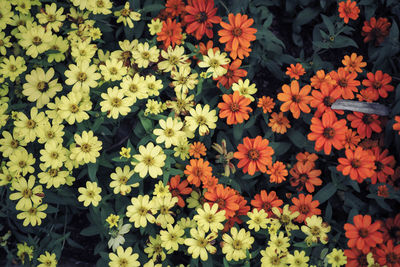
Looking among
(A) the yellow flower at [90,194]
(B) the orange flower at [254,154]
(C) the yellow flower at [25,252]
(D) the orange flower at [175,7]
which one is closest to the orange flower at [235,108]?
(B) the orange flower at [254,154]

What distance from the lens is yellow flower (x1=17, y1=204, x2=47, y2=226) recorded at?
2047mm

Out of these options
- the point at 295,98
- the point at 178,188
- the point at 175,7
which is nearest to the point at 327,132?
the point at 295,98

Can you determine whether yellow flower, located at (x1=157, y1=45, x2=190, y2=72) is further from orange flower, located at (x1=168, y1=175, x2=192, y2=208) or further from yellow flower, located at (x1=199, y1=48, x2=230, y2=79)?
orange flower, located at (x1=168, y1=175, x2=192, y2=208)

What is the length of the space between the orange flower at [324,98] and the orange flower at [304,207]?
59 centimetres

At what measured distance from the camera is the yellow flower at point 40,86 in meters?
2.13

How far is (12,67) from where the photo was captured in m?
2.21

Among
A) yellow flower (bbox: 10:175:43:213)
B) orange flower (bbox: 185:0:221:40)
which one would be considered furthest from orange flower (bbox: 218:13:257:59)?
yellow flower (bbox: 10:175:43:213)

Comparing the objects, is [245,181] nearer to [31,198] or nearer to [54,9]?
[31,198]

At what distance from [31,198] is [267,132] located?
1.68 metres

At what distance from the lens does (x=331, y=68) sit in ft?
8.55

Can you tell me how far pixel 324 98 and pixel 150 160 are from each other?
130cm

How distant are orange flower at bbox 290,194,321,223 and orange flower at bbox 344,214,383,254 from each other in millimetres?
221

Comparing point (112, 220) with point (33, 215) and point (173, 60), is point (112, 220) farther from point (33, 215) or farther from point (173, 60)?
point (173, 60)

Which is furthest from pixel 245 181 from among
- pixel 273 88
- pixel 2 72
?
pixel 2 72
